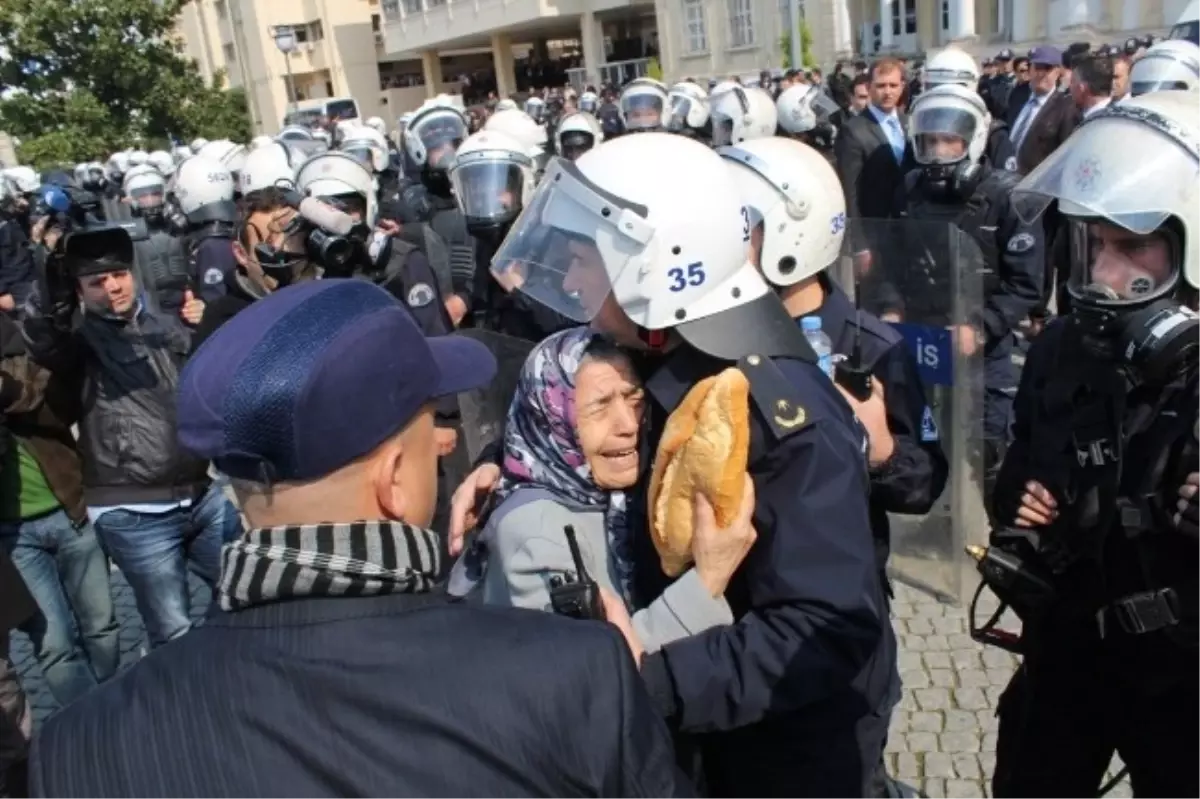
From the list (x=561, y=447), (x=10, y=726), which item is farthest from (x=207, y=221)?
(x=561, y=447)

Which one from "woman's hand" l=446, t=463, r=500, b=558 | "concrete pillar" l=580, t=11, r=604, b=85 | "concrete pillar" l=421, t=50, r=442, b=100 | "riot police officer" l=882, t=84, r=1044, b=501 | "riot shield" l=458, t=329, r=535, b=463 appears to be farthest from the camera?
"concrete pillar" l=421, t=50, r=442, b=100

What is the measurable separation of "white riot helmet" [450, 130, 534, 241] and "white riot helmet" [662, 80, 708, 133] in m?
4.98

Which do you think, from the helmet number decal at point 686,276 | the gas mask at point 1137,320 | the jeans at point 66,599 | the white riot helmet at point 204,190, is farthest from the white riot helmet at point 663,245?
the white riot helmet at point 204,190

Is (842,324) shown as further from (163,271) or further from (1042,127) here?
(1042,127)

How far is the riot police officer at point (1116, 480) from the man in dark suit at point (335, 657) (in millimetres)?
1212

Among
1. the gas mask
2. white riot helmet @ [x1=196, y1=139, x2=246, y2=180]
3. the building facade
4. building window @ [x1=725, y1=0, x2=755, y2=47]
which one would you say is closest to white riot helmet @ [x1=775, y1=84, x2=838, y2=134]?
white riot helmet @ [x1=196, y1=139, x2=246, y2=180]

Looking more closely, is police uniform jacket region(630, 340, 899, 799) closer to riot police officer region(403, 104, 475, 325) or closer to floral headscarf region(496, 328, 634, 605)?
floral headscarf region(496, 328, 634, 605)

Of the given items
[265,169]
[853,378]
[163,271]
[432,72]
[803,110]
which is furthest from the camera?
[432,72]

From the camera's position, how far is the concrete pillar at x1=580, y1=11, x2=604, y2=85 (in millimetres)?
44031

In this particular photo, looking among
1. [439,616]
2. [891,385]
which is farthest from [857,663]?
[891,385]

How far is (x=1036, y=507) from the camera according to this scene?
2.25 meters

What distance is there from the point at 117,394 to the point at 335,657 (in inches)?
111

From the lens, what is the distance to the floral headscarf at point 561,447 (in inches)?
75.4

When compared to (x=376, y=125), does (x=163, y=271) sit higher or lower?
lower
